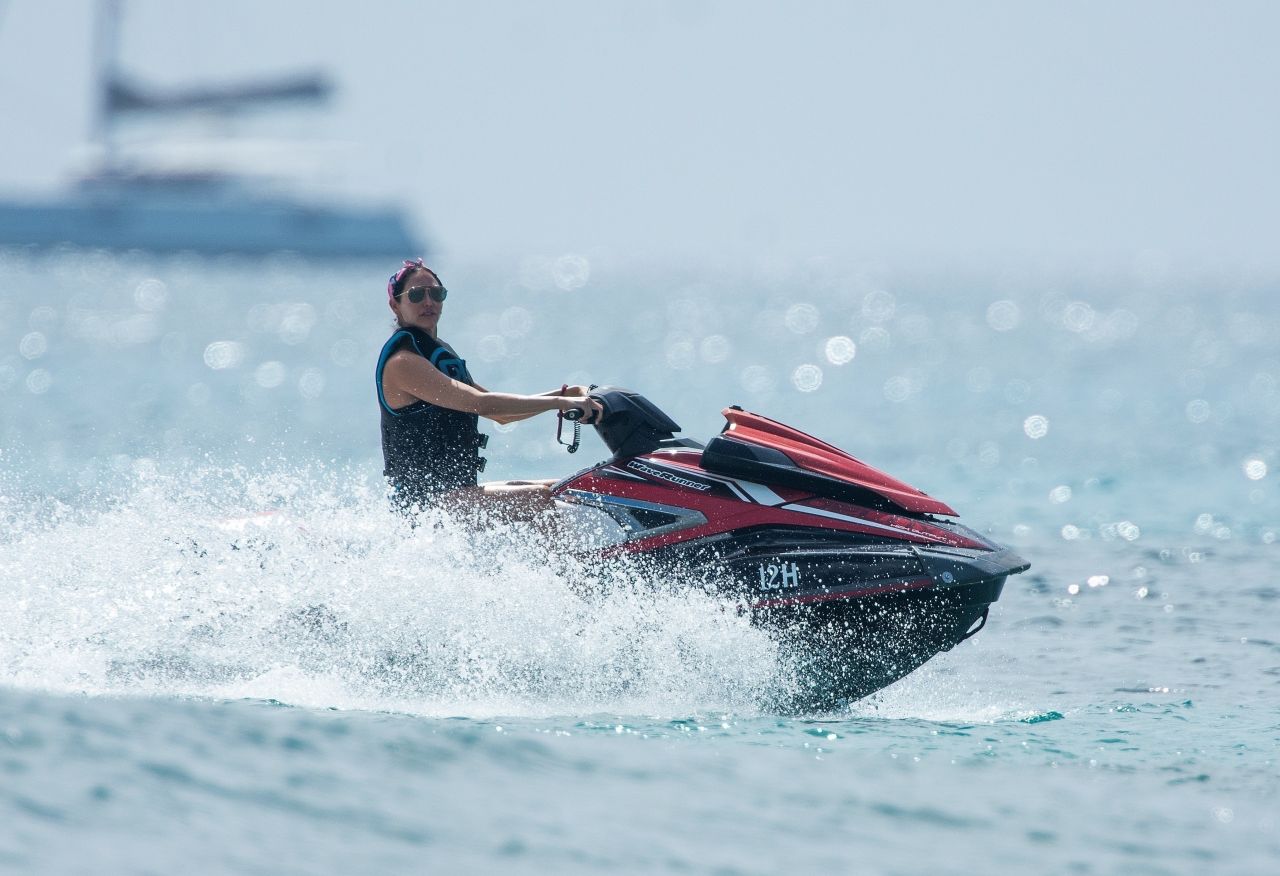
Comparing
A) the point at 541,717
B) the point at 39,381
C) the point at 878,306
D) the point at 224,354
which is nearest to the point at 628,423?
the point at 541,717

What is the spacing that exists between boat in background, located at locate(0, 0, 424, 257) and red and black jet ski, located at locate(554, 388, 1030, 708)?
71532 mm

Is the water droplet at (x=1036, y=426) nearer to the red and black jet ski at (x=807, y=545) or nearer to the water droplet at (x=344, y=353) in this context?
the red and black jet ski at (x=807, y=545)

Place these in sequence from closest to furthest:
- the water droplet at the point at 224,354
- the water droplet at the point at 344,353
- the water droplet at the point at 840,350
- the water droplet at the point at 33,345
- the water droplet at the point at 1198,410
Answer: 1. the water droplet at the point at 1198,410
2. the water droplet at the point at 224,354
3. the water droplet at the point at 33,345
4. the water droplet at the point at 344,353
5. the water droplet at the point at 840,350

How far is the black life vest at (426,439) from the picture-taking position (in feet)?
19.9

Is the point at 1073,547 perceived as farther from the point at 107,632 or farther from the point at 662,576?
the point at 107,632

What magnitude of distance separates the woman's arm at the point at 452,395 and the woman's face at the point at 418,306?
0.48 feet

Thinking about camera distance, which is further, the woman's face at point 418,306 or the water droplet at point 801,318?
the water droplet at point 801,318

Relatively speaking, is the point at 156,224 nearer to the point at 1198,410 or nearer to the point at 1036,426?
the point at 1198,410

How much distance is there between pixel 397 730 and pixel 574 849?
1088 mm

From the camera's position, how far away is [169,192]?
7525 centimetres

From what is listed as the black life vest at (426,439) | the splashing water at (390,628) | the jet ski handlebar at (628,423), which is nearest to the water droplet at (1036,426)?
the jet ski handlebar at (628,423)

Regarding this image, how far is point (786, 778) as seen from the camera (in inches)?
209

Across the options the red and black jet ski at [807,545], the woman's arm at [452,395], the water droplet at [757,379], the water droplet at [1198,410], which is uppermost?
the water droplet at [757,379]

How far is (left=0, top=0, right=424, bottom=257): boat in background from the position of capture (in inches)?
2928
